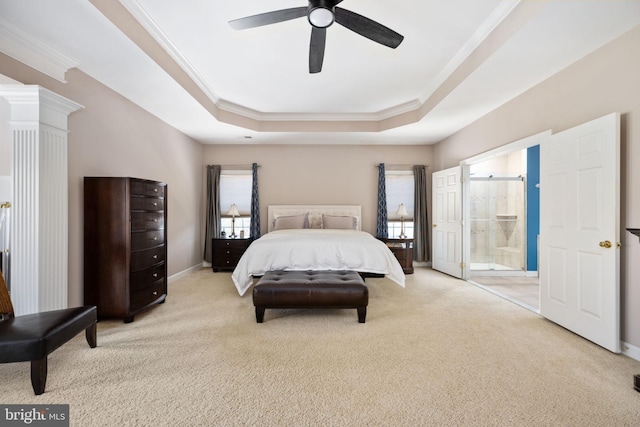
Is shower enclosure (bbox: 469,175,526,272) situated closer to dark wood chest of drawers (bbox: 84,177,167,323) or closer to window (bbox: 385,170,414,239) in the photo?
window (bbox: 385,170,414,239)

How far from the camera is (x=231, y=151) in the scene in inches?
243

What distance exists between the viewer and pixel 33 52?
8.08ft

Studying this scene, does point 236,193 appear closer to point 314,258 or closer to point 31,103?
point 314,258

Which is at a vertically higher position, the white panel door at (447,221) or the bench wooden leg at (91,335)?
the white panel door at (447,221)

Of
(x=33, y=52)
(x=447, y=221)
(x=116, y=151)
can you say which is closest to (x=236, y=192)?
(x=116, y=151)

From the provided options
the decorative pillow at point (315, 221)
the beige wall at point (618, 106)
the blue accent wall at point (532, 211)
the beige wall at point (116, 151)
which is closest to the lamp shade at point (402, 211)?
the decorative pillow at point (315, 221)

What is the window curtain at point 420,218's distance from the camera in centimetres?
610

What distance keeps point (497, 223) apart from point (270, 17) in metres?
5.79

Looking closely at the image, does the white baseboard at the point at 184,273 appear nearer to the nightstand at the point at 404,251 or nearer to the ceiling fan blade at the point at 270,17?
the nightstand at the point at 404,251

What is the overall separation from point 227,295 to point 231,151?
337cm

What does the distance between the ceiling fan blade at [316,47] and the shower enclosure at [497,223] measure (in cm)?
454

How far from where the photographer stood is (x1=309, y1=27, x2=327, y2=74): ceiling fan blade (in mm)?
2312

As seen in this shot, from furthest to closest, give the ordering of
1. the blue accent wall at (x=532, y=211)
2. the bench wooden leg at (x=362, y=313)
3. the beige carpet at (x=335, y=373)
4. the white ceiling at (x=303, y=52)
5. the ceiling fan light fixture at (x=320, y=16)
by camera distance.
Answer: the blue accent wall at (x=532, y=211) < the bench wooden leg at (x=362, y=313) < the white ceiling at (x=303, y=52) < the ceiling fan light fixture at (x=320, y=16) < the beige carpet at (x=335, y=373)

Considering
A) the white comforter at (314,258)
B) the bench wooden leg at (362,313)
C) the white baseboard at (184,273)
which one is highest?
the white comforter at (314,258)
